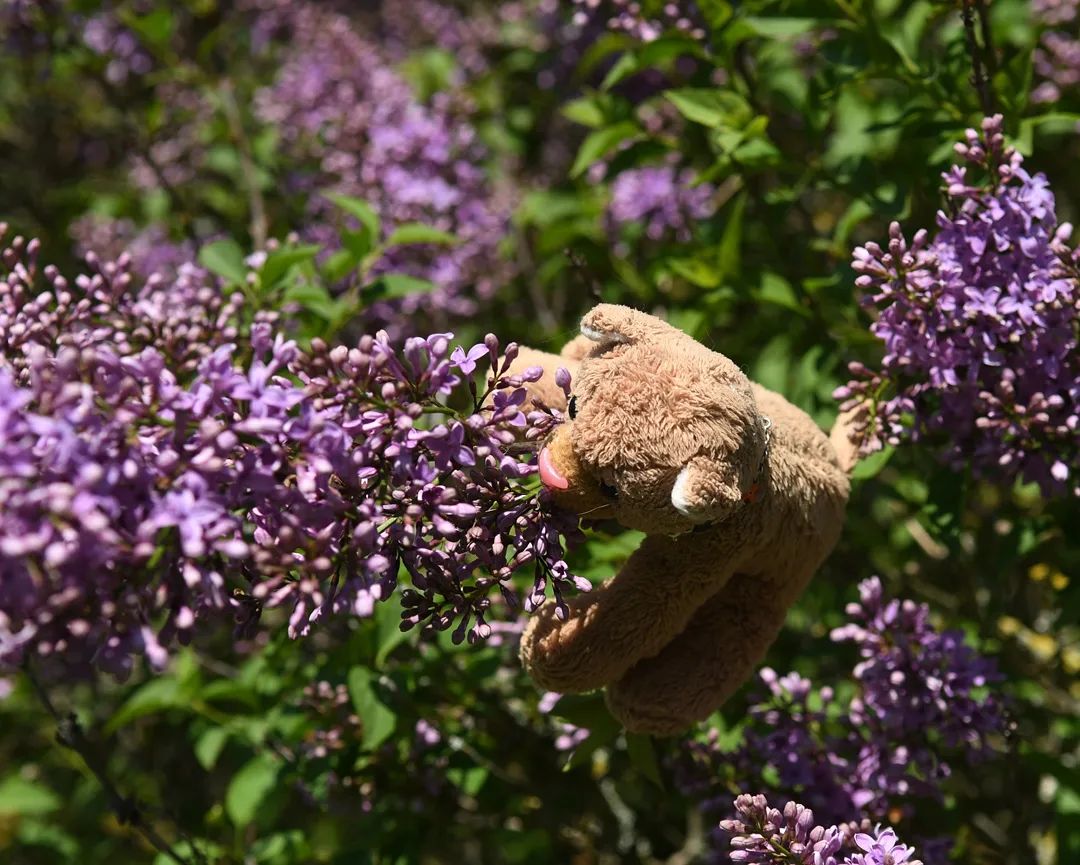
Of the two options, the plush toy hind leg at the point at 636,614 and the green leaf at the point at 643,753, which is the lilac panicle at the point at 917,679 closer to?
the green leaf at the point at 643,753

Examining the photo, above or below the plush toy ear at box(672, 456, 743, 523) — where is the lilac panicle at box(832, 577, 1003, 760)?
below

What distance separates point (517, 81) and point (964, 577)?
2.93 metres

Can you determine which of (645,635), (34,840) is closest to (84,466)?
(645,635)

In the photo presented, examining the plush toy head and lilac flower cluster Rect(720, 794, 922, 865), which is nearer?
the plush toy head

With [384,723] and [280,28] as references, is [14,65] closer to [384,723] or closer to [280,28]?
[280,28]

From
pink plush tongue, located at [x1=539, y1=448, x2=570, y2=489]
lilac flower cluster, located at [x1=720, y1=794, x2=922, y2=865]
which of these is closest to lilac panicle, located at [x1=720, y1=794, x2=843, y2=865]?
lilac flower cluster, located at [x1=720, y1=794, x2=922, y2=865]

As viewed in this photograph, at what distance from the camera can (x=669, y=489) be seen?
1660mm

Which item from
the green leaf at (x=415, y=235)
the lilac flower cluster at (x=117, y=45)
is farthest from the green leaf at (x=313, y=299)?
the lilac flower cluster at (x=117, y=45)

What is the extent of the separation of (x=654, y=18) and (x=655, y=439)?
1.98 metres

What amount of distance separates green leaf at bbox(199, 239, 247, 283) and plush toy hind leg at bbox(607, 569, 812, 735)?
4.91 ft

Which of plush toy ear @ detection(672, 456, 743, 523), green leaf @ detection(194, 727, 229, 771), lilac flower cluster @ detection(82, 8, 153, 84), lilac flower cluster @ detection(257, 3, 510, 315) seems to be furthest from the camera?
lilac flower cluster @ detection(82, 8, 153, 84)

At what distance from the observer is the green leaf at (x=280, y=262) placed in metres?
2.72

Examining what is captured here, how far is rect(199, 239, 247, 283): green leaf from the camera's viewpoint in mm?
2859

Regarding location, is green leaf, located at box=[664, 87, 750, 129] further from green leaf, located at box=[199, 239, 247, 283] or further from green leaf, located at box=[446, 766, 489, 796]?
green leaf, located at box=[446, 766, 489, 796]
